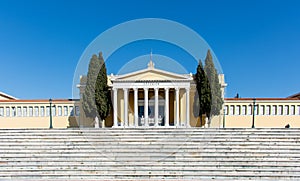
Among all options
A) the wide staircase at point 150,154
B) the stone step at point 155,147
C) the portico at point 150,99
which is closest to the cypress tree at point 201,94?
the portico at point 150,99

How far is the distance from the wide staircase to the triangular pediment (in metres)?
6.67

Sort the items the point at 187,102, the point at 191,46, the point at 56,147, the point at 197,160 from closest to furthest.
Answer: the point at 191,46 < the point at 197,160 < the point at 56,147 < the point at 187,102

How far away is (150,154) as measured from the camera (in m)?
8.43

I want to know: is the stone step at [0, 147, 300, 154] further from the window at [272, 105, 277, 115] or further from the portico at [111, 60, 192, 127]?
the window at [272, 105, 277, 115]

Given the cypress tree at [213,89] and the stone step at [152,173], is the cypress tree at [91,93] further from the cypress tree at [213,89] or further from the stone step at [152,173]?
the cypress tree at [213,89]

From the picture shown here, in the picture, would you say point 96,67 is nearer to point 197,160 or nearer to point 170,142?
point 170,142

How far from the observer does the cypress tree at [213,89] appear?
51.3ft

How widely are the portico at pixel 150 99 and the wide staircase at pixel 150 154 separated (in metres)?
5.54

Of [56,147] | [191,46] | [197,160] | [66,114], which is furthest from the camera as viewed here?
[66,114]

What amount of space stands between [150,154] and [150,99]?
9.22m

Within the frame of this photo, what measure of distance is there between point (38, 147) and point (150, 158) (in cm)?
589

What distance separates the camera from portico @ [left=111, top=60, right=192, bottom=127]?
1580 centimetres

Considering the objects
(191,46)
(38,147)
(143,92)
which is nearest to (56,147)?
(38,147)

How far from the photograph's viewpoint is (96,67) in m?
16.2
